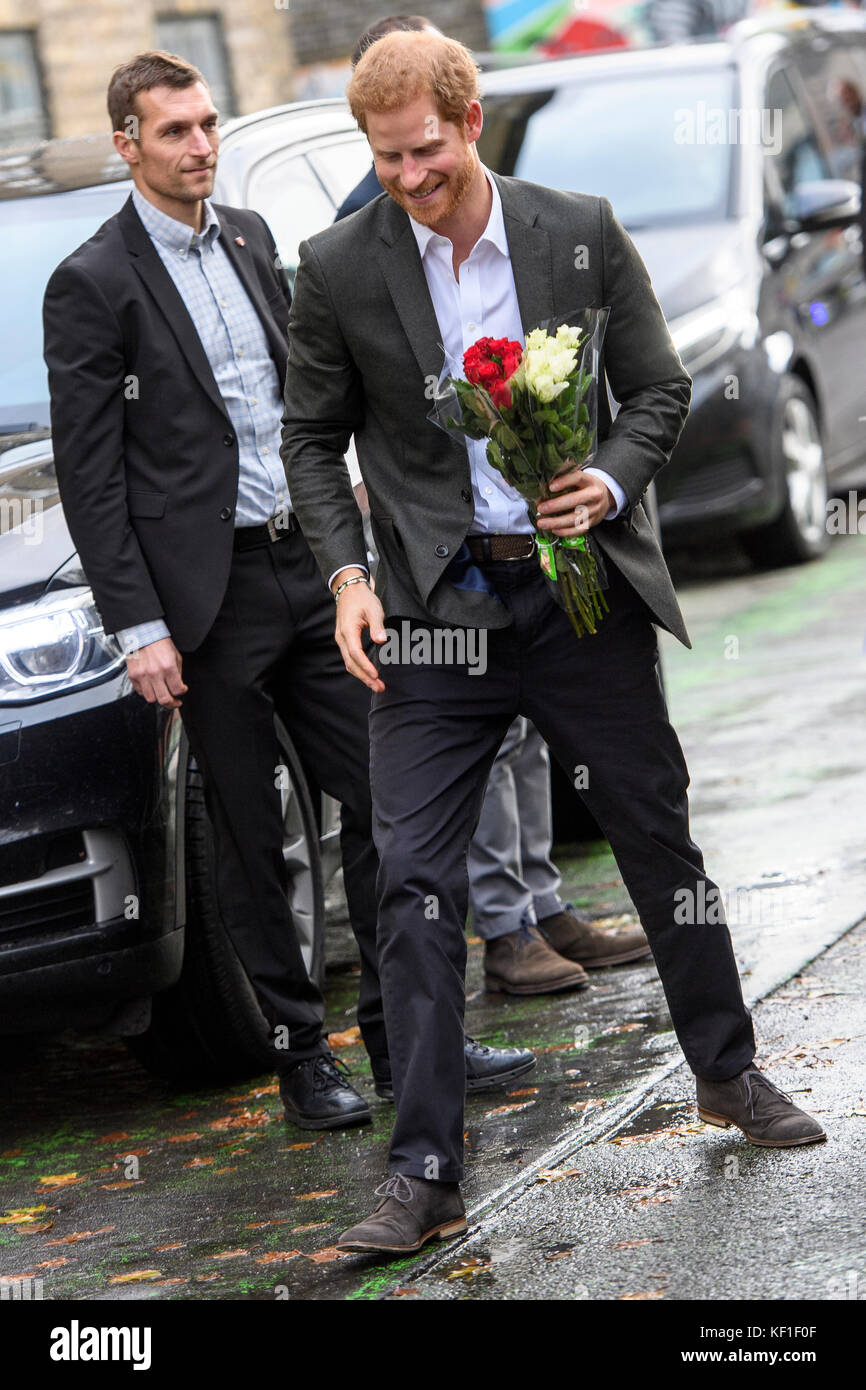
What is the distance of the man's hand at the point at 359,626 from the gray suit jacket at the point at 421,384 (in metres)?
0.08

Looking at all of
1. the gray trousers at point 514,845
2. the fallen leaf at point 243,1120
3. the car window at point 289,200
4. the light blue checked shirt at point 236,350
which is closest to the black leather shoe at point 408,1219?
the fallen leaf at point 243,1120

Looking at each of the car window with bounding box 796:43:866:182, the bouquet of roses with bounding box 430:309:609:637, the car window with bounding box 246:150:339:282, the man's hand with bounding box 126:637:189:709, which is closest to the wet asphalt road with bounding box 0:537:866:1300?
the man's hand with bounding box 126:637:189:709

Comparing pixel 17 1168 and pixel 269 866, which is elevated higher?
pixel 269 866

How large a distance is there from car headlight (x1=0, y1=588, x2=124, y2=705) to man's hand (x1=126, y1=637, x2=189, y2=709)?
14 cm

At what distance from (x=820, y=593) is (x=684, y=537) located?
0.69 m

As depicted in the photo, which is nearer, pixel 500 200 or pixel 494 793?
pixel 500 200

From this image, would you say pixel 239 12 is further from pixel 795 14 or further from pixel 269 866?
pixel 269 866

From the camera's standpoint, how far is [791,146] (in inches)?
411

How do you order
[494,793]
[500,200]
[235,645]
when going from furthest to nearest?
1. [494,793]
2. [235,645]
3. [500,200]

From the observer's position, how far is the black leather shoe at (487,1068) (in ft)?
14.6

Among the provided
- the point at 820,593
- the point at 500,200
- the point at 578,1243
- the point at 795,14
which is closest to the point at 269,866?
the point at 578,1243

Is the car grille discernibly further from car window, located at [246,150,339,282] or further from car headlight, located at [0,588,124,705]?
car window, located at [246,150,339,282]
